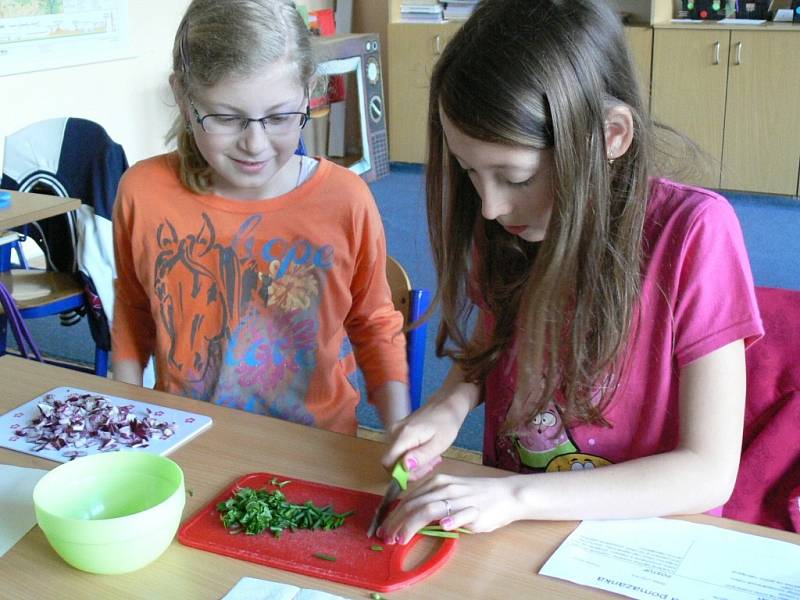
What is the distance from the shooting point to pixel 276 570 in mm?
831

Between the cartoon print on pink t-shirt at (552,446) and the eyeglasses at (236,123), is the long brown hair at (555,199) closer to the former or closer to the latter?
the cartoon print on pink t-shirt at (552,446)

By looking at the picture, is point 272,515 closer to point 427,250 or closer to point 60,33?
point 427,250

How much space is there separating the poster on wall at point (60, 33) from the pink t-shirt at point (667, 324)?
3095mm

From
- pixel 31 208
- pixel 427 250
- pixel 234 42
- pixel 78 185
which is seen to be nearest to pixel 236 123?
pixel 234 42

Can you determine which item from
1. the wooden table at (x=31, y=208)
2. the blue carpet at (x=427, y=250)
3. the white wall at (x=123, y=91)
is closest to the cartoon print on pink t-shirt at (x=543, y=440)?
the blue carpet at (x=427, y=250)

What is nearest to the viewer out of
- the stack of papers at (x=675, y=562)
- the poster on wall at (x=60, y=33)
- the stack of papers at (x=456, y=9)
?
the stack of papers at (x=675, y=562)

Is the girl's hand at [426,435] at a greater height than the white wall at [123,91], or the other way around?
the white wall at [123,91]

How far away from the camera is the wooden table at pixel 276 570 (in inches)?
31.5

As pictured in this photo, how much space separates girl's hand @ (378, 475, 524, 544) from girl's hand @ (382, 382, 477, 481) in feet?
0.27

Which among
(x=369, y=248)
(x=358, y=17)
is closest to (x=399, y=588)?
(x=369, y=248)

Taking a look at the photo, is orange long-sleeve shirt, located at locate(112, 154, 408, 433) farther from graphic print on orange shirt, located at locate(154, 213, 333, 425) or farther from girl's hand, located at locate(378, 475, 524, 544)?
girl's hand, located at locate(378, 475, 524, 544)

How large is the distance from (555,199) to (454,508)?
1.09 feet

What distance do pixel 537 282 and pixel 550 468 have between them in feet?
0.87

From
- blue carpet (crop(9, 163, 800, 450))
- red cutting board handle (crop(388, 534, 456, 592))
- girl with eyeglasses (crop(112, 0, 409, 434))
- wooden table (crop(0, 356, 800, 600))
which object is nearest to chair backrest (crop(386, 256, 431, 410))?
girl with eyeglasses (crop(112, 0, 409, 434))
